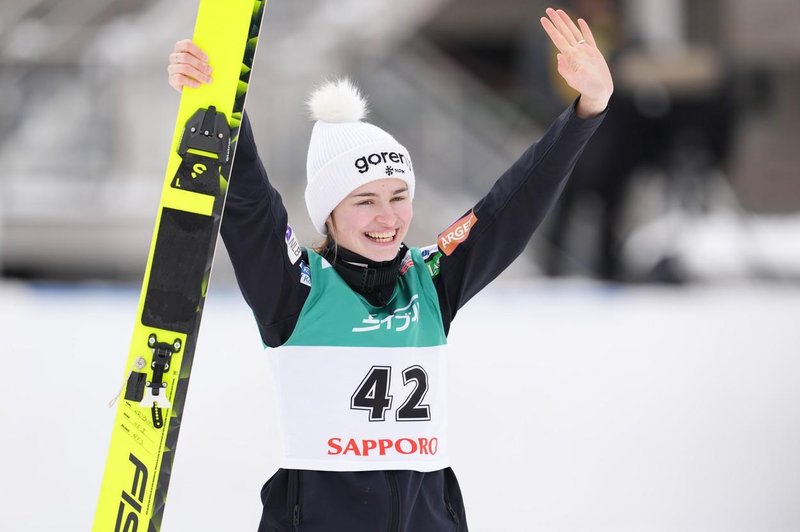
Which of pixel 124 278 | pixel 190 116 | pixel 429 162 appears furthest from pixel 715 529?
pixel 124 278

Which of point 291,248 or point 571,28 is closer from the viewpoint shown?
point 291,248

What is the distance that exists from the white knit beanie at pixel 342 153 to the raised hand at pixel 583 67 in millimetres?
360

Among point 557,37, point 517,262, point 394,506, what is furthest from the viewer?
point 517,262

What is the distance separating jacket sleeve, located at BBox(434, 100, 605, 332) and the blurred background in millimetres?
1187

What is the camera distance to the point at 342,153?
2.17 metres

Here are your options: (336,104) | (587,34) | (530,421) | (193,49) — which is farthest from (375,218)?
(530,421)

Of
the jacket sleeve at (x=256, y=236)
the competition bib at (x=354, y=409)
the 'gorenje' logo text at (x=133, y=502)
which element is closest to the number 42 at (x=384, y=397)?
the competition bib at (x=354, y=409)

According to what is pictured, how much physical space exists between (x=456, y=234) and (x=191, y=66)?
0.61 meters

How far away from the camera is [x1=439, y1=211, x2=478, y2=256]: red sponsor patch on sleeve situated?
2273 mm

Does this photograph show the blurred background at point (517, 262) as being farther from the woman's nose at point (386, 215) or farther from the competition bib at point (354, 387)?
the competition bib at point (354, 387)

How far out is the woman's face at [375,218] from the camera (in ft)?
6.99

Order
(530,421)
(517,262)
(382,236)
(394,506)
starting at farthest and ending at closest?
(517,262) < (530,421) < (382,236) < (394,506)

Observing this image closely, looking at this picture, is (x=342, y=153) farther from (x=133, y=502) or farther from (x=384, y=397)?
(x=133, y=502)

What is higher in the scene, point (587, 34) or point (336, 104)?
point (587, 34)
